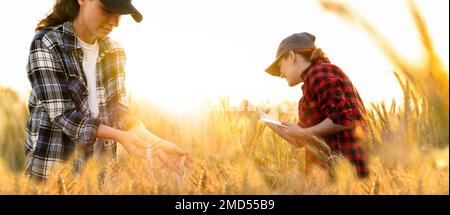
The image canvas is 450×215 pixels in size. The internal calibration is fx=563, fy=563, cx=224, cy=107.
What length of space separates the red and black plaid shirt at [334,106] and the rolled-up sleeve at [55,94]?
726 mm

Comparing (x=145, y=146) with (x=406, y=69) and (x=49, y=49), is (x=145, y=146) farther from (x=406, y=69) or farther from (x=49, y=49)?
(x=406, y=69)

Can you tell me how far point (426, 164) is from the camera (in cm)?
89

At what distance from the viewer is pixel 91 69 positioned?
1852 mm

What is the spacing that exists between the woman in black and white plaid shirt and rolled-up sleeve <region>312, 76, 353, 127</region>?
1.96ft

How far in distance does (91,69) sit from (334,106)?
2.65ft

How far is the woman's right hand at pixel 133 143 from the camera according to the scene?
4.69 ft

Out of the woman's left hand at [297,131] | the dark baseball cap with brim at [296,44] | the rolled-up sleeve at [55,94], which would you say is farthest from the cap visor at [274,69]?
the rolled-up sleeve at [55,94]

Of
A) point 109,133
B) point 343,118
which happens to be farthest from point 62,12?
point 343,118

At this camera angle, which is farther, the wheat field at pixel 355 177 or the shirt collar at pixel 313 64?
the shirt collar at pixel 313 64

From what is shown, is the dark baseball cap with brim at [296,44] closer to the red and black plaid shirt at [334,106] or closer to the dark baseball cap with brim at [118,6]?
the red and black plaid shirt at [334,106]

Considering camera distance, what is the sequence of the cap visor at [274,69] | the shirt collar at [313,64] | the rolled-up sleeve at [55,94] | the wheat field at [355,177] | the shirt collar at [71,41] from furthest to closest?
the cap visor at [274,69] < the shirt collar at [313,64] < the shirt collar at [71,41] < the rolled-up sleeve at [55,94] < the wheat field at [355,177]

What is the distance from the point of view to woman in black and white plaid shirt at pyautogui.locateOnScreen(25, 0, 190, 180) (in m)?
1.61
